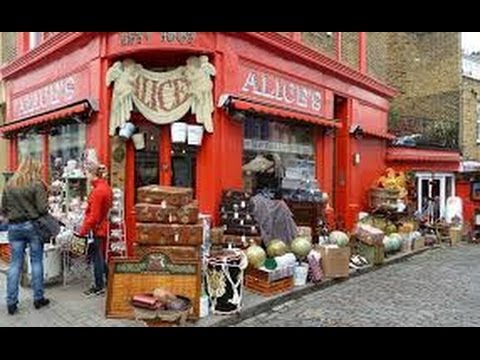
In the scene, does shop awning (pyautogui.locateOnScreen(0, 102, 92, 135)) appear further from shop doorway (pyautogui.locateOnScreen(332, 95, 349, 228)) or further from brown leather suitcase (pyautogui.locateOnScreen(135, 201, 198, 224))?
shop doorway (pyautogui.locateOnScreen(332, 95, 349, 228))

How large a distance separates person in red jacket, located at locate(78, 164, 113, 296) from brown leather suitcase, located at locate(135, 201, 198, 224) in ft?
1.86

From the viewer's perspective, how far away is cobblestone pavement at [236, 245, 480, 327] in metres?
7.16

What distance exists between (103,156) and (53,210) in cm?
171

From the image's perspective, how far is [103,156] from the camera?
379 inches

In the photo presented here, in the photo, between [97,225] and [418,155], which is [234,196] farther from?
[418,155]

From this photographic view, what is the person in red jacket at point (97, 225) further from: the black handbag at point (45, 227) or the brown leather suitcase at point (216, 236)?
the brown leather suitcase at point (216, 236)

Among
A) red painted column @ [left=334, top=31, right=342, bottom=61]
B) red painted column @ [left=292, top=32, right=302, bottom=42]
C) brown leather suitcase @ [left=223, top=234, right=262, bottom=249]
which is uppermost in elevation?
red painted column @ [left=334, top=31, right=342, bottom=61]

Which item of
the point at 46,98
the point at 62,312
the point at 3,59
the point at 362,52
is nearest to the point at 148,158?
the point at 62,312

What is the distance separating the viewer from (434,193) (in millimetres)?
17312

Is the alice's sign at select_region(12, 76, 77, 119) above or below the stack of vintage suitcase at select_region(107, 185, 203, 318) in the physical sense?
above

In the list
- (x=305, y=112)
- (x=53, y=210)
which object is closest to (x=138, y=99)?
(x=53, y=210)

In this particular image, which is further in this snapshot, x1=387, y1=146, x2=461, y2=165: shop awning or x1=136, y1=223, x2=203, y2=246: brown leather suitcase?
x1=387, y1=146, x2=461, y2=165: shop awning

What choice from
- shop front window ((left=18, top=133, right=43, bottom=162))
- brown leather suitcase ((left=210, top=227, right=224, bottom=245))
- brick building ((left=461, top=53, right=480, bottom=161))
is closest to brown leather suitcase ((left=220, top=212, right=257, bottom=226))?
brown leather suitcase ((left=210, top=227, right=224, bottom=245))
